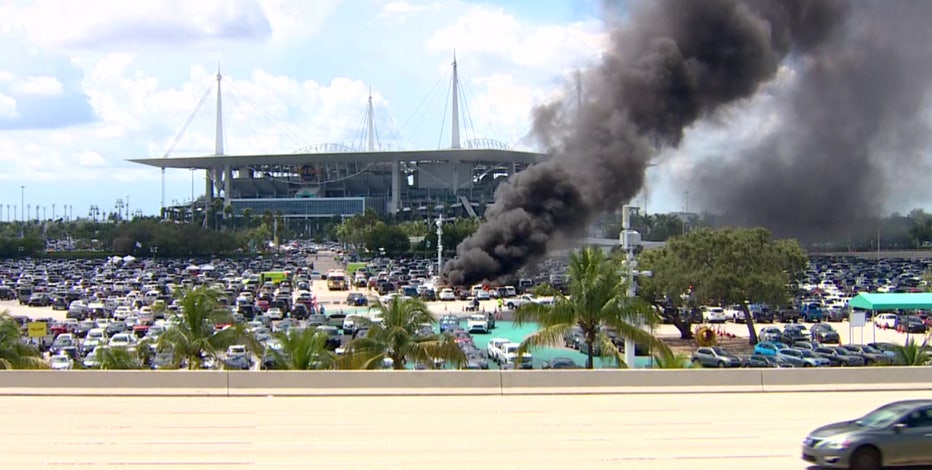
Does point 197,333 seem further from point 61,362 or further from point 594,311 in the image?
point 61,362

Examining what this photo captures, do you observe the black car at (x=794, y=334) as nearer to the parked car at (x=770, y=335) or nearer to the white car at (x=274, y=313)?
the parked car at (x=770, y=335)

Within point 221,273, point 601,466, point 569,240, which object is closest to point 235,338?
point 601,466

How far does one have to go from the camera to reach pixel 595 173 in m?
59.9

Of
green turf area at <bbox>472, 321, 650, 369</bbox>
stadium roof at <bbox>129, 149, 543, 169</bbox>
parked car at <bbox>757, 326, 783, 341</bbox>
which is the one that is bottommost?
green turf area at <bbox>472, 321, 650, 369</bbox>

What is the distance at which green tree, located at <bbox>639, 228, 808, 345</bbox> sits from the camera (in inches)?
1480

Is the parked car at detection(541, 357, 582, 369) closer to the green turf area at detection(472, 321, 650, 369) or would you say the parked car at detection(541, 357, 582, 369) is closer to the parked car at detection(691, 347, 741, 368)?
the green turf area at detection(472, 321, 650, 369)

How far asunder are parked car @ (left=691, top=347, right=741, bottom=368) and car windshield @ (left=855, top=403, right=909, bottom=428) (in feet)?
50.1

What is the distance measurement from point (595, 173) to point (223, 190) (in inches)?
4296

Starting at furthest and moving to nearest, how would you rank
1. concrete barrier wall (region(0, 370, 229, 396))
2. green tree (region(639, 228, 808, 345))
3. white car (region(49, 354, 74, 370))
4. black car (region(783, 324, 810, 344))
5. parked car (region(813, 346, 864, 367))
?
1. green tree (region(639, 228, 808, 345))
2. black car (region(783, 324, 810, 344))
3. parked car (region(813, 346, 864, 367))
4. white car (region(49, 354, 74, 370))
5. concrete barrier wall (region(0, 370, 229, 396))

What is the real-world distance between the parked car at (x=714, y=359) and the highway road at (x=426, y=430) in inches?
377

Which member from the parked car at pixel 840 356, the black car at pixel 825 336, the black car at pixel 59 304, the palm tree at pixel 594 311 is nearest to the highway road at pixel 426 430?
the palm tree at pixel 594 311

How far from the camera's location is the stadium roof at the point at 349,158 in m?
143

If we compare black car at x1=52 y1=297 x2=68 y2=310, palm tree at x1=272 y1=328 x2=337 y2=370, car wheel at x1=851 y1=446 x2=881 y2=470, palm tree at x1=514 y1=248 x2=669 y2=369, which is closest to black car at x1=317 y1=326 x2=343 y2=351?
palm tree at x1=272 y1=328 x2=337 y2=370

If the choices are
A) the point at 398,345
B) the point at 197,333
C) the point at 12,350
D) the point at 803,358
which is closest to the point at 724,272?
the point at 803,358
